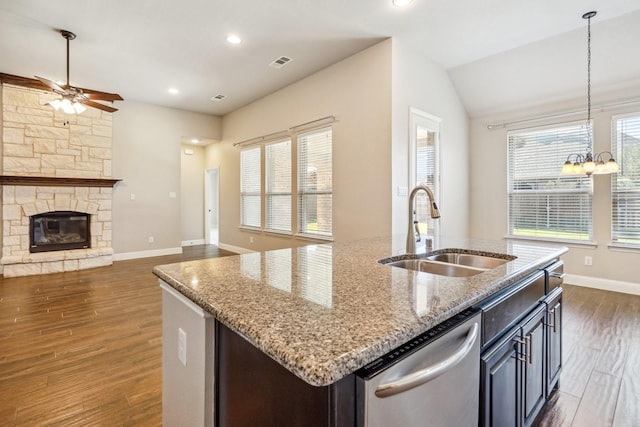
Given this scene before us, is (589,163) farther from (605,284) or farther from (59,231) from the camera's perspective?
(59,231)

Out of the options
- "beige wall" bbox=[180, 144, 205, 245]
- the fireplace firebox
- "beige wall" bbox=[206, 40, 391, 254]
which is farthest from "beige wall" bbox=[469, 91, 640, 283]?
the fireplace firebox

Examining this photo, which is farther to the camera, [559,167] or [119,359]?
[559,167]

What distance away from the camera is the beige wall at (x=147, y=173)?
6051 mm

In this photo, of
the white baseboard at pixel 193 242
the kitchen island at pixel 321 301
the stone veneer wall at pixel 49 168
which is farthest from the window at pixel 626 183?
the white baseboard at pixel 193 242

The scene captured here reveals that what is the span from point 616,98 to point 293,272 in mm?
5055

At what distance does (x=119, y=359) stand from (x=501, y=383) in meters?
2.51

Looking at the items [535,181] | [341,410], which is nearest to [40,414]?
[341,410]

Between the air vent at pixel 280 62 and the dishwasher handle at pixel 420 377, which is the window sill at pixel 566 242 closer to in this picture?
the air vent at pixel 280 62

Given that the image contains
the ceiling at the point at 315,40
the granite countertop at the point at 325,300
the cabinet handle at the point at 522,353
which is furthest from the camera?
the ceiling at the point at 315,40

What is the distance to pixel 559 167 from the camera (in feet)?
14.7

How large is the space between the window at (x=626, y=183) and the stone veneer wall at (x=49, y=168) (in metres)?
7.87

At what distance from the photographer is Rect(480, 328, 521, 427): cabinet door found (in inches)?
42.6

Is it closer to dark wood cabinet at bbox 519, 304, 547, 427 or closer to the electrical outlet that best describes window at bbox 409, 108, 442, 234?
dark wood cabinet at bbox 519, 304, 547, 427

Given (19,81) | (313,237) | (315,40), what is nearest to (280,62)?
(315,40)
